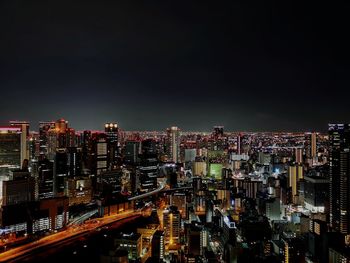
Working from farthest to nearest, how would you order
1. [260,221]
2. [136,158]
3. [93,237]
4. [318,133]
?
1. [318,133]
2. [136,158]
3. [260,221]
4. [93,237]

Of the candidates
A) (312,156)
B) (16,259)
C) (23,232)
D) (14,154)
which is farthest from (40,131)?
(312,156)

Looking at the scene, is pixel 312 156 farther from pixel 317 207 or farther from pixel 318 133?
pixel 317 207

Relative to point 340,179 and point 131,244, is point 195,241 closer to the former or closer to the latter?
point 131,244

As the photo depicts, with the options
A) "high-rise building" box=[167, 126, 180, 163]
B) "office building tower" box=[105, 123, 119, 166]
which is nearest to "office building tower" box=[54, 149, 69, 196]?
"office building tower" box=[105, 123, 119, 166]

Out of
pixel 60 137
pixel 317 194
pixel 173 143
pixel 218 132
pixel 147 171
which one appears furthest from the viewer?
pixel 218 132

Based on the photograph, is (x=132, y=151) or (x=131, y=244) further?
(x=132, y=151)

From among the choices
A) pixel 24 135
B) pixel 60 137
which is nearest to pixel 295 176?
pixel 60 137
